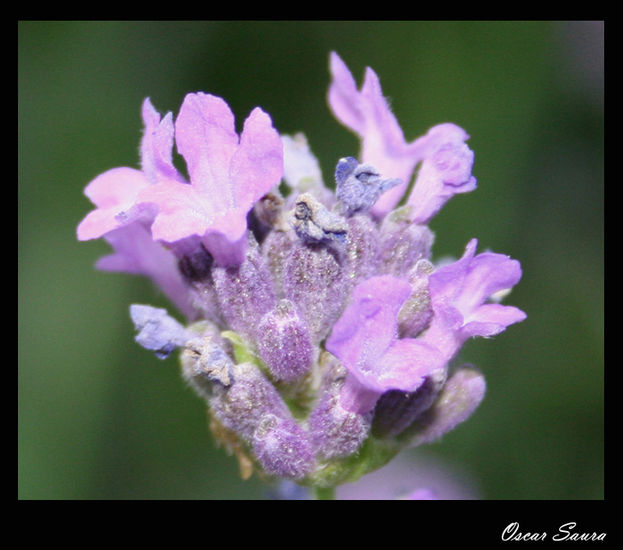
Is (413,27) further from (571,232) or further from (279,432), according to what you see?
(279,432)

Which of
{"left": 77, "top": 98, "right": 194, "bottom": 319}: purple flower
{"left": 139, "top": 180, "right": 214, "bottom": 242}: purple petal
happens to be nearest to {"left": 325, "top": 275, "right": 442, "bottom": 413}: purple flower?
{"left": 139, "top": 180, "right": 214, "bottom": 242}: purple petal

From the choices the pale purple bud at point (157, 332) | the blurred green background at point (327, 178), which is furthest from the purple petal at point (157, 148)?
the blurred green background at point (327, 178)

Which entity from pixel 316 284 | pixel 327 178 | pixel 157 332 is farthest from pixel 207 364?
pixel 327 178

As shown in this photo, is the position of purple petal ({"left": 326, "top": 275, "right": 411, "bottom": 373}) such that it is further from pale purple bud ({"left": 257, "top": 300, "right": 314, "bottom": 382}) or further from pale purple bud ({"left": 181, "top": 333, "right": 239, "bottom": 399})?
pale purple bud ({"left": 181, "top": 333, "right": 239, "bottom": 399})

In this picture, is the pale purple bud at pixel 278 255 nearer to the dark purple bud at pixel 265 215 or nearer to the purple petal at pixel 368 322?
the dark purple bud at pixel 265 215

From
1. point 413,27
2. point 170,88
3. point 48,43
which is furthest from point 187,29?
point 413,27
